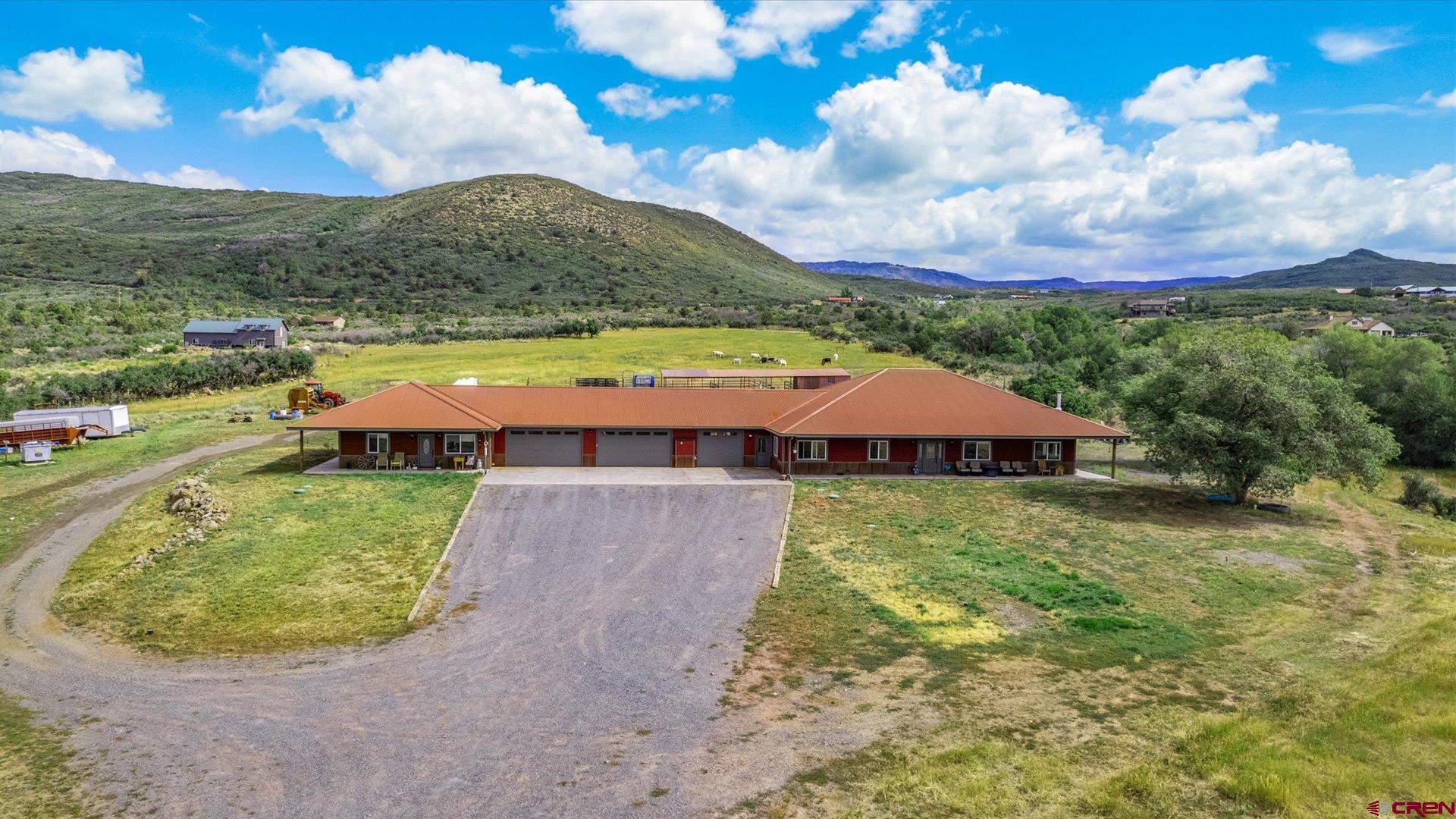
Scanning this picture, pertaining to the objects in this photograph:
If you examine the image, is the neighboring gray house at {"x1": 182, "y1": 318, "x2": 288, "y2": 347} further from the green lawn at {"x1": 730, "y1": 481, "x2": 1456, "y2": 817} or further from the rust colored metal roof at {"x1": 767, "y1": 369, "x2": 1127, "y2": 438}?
the green lawn at {"x1": 730, "y1": 481, "x2": 1456, "y2": 817}

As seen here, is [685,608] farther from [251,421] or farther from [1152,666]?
[251,421]

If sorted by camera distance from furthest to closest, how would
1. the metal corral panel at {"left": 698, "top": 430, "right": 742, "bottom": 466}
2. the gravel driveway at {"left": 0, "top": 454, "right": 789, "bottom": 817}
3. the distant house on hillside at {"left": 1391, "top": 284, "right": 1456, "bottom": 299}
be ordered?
the distant house on hillside at {"left": 1391, "top": 284, "right": 1456, "bottom": 299}, the metal corral panel at {"left": 698, "top": 430, "right": 742, "bottom": 466}, the gravel driveway at {"left": 0, "top": 454, "right": 789, "bottom": 817}

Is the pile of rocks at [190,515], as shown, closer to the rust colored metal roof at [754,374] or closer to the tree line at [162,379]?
the tree line at [162,379]

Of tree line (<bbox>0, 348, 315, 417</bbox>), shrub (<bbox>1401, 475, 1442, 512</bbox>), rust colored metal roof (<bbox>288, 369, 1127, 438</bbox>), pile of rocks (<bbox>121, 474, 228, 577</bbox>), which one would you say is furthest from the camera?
tree line (<bbox>0, 348, 315, 417</bbox>)

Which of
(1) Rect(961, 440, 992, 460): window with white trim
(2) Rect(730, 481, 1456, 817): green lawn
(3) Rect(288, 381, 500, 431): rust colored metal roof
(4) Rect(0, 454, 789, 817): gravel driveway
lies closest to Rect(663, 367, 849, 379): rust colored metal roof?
(1) Rect(961, 440, 992, 460): window with white trim

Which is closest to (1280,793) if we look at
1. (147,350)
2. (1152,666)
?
(1152,666)

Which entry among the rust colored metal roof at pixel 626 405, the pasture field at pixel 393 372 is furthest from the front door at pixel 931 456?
the pasture field at pixel 393 372
